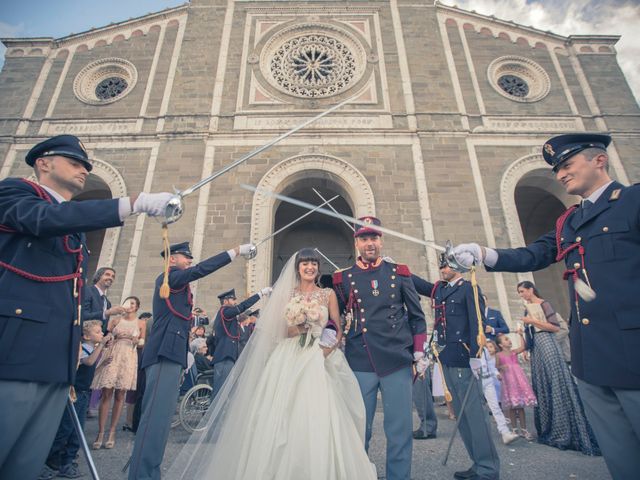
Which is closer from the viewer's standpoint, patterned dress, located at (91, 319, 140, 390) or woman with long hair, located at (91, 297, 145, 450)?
woman with long hair, located at (91, 297, 145, 450)

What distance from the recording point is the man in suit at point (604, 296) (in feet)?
6.45

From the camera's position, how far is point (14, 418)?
1.75 m

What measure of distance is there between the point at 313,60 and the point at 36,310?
13.9 m

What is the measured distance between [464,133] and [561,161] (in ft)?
34.0

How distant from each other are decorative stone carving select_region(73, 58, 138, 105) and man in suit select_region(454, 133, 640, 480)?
14.4 metres

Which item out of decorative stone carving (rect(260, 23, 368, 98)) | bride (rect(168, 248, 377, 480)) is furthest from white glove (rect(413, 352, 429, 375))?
decorative stone carving (rect(260, 23, 368, 98))

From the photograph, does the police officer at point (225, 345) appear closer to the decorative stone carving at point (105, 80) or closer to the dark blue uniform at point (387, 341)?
the dark blue uniform at point (387, 341)

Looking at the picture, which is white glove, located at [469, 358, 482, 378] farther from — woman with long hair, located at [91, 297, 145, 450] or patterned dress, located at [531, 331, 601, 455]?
woman with long hair, located at [91, 297, 145, 450]

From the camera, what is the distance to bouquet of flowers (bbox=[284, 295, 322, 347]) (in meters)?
3.53

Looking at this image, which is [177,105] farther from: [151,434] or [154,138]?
[151,434]

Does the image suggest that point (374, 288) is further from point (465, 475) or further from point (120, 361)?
point (120, 361)

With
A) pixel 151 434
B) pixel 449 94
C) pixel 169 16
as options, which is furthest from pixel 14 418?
pixel 169 16

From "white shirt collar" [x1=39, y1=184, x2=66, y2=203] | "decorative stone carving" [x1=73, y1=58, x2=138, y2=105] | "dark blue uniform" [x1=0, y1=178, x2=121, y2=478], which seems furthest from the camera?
"decorative stone carving" [x1=73, y1=58, x2=138, y2=105]

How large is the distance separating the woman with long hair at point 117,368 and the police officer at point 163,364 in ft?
6.06
